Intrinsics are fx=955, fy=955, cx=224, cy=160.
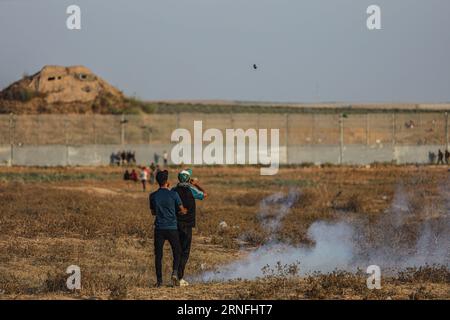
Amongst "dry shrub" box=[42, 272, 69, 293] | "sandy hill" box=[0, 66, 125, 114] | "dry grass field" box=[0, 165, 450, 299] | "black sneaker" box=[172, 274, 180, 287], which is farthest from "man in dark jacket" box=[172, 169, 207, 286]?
"sandy hill" box=[0, 66, 125, 114]

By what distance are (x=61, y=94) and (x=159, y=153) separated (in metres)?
21.5

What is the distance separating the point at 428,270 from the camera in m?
15.5

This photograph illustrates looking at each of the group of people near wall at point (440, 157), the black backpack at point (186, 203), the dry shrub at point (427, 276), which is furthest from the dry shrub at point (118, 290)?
the group of people near wall at point (440, 157)

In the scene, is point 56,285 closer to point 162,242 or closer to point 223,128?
point 162,242

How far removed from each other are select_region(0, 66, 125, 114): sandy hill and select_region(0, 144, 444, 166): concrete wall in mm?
16664

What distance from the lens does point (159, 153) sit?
203ft

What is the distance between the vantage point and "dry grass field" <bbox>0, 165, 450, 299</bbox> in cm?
1378

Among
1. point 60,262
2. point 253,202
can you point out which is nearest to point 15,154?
point 253,202

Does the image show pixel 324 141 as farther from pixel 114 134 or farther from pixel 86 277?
pixel 86 277

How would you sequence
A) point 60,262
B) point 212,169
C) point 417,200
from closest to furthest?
point 60,262 → point 417,200 → point 212,169

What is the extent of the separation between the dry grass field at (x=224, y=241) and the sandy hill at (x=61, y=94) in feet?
121

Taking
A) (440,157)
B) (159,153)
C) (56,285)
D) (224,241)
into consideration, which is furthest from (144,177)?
(56,285)

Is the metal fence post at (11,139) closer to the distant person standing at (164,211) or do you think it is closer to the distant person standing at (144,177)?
the distant person standing at (144,177)

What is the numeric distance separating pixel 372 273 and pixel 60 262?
19.9 feet
